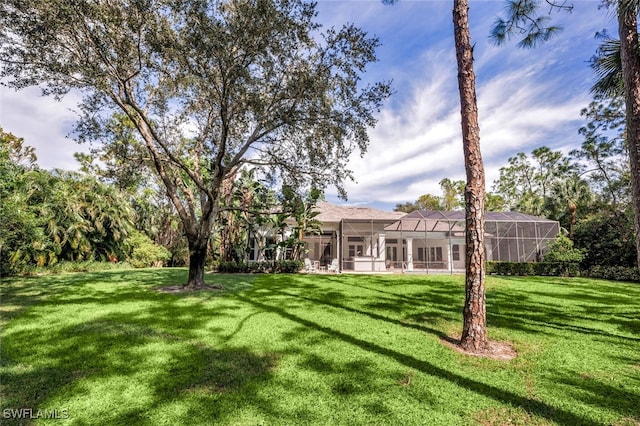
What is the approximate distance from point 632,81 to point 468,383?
5.20m

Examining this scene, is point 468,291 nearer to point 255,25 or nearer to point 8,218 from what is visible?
point 255,25

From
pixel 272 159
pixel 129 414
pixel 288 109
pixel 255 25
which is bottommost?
pixel 129 414

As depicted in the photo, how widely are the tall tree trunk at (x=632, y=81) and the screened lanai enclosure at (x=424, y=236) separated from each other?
16.0 metres

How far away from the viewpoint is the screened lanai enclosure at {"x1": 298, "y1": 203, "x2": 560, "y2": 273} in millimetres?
21533

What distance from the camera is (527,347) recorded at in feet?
17.6

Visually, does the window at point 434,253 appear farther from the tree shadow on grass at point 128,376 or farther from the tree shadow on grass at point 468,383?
the tree shadow on grass at point 128,376

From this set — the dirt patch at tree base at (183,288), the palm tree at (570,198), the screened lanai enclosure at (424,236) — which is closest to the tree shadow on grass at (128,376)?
the dirt patch at tree base at (183,288)

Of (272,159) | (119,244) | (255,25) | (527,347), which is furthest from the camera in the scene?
(119,244)

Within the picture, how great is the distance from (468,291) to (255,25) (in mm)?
8305

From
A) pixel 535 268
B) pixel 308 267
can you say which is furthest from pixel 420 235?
pixel 308 267

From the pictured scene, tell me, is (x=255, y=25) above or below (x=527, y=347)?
above

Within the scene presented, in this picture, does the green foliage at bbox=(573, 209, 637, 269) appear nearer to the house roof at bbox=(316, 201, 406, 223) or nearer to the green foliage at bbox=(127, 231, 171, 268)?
the house roof at bbox=(316, 201, 406, 223)

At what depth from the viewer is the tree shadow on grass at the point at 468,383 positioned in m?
3.17

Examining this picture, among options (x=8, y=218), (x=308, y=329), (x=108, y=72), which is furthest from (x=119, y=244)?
(x=308, y=329)
